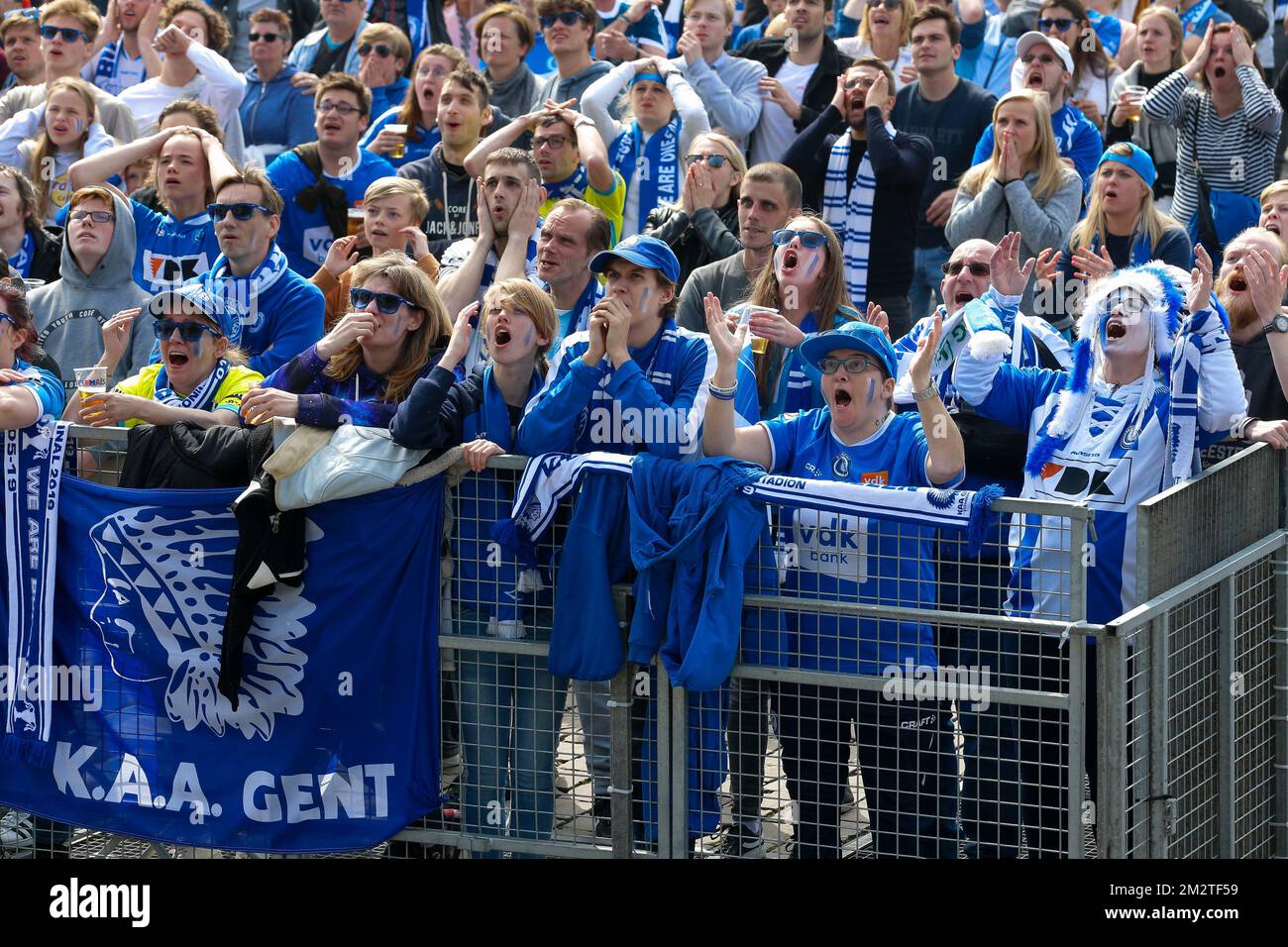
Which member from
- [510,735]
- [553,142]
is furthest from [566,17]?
[510,735]

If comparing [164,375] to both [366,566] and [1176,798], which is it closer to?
[366,566]

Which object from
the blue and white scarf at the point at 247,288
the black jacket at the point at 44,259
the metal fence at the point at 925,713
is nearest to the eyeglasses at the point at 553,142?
the blue and white scarf at the point at 247,288

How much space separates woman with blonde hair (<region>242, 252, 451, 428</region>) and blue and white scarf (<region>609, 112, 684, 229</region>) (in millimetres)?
3935

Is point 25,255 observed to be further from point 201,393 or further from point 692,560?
point 692,560

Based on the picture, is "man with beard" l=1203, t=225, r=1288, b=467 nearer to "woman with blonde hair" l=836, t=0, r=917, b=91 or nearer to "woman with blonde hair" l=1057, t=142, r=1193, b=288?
"woman with blonde hair" l=1057, t=142, r=1193, b=288

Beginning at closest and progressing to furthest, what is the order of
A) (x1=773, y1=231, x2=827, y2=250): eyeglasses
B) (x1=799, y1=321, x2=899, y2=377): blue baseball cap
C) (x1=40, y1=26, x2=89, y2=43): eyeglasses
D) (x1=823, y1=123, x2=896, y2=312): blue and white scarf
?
(x1=799, y1=321, x2=899, y2=377): blue baseball cap < (x1=773, y1=231, x2=827, y2=250): eyeglasses < (x1=823, y1=123, x2=896, y2=312): blue and white scarf < (x1=40, y1=26, x2=89, y2=43): eyeglasses

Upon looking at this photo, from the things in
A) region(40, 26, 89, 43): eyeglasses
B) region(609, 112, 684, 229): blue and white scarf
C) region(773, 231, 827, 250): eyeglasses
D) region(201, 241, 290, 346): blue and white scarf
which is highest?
region(40, 26, 89, 43): eyeglasses

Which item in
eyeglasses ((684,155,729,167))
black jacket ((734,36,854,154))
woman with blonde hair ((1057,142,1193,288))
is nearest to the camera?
woman with blonde hair ((1057,142,1193,288))

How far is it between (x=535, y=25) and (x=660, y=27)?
1448mm

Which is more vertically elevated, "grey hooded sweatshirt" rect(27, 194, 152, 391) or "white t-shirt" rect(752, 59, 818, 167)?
"white t-shirt" rect(752, 59, 818, 167)

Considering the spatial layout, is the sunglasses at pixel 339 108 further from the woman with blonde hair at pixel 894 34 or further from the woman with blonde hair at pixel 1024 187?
the woman with blonde hair at pixel 894 34

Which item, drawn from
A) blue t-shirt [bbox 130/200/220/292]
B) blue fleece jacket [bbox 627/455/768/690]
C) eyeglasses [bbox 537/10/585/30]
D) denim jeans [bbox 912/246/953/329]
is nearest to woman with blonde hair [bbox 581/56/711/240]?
eyeglasses [bbox 537/10/585/30]

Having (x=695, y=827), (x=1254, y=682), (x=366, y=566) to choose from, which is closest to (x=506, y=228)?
(x=366, y=566)

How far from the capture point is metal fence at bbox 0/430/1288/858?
599cm
